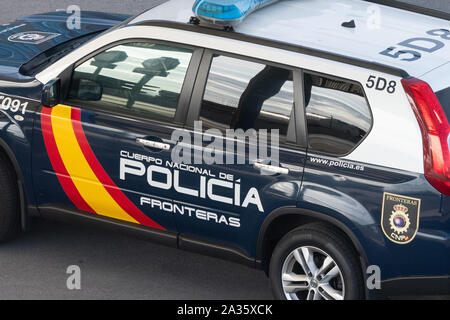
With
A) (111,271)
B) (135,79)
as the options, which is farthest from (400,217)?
(111,271)

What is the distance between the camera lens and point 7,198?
6652mm

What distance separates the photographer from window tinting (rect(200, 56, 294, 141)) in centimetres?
571

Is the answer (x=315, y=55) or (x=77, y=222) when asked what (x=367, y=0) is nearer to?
(x=315, y=55)

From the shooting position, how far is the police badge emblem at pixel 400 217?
17.3ft

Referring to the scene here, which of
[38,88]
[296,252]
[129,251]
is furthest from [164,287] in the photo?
[38,88]

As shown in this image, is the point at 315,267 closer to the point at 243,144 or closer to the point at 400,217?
the point at 400,217

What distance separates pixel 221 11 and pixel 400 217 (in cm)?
162

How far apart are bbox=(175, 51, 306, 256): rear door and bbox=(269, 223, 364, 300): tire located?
0.66 feet

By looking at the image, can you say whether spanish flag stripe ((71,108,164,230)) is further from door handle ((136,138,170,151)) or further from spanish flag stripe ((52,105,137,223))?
door handle ((136,138,170,151))

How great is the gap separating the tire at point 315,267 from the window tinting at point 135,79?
3.55 feet

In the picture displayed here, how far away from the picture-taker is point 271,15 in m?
6.20

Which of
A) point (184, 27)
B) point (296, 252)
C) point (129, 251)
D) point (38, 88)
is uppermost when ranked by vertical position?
point (184, 27)

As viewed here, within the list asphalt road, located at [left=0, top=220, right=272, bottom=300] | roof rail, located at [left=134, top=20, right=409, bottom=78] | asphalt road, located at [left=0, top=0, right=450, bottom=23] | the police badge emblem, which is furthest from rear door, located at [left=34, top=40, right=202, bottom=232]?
asphalt road, located at [left=0, top=0, right=450, bottom=23]

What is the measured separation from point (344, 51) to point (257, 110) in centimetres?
61
